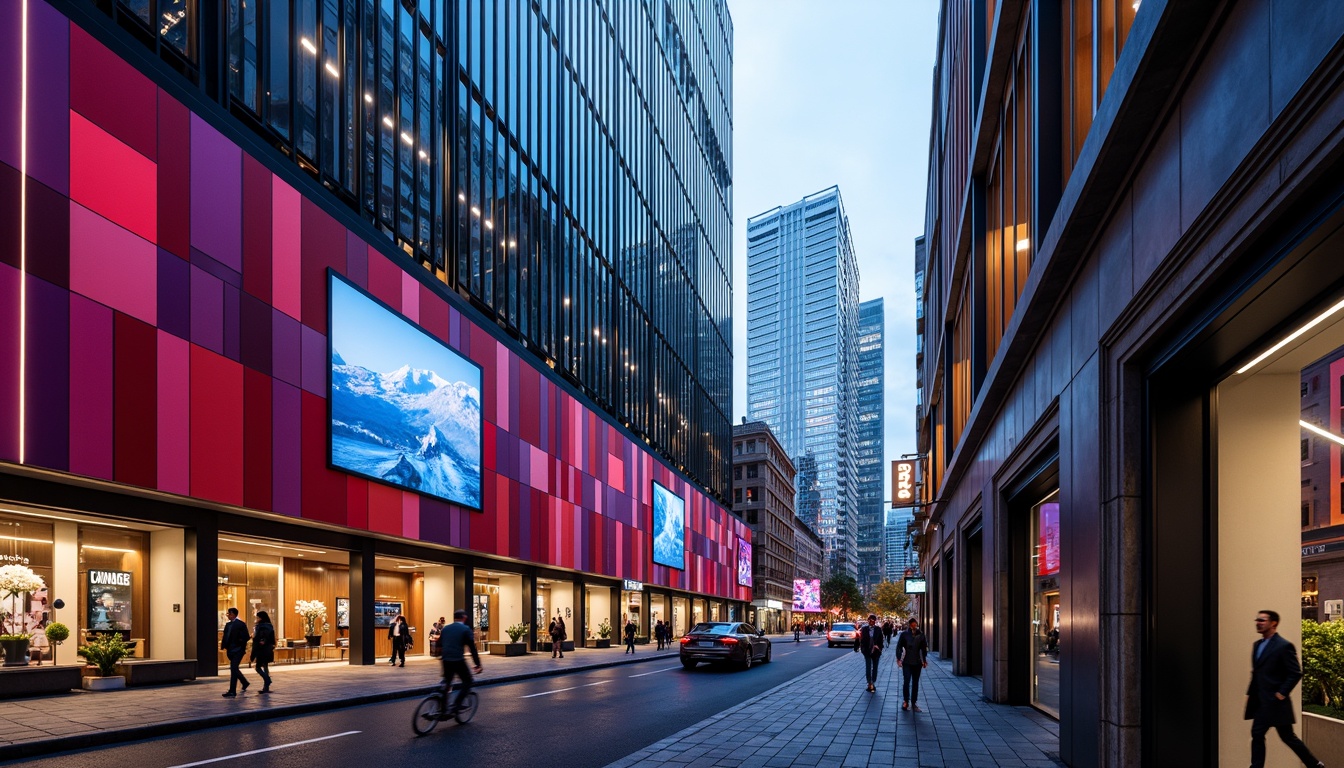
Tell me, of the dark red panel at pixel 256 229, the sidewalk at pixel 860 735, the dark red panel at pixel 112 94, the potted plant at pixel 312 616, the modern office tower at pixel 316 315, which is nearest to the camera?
the sidewalk at pixel 860 735

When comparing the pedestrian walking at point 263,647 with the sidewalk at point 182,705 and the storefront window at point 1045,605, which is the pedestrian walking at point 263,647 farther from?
the storefront window at point 1045,605

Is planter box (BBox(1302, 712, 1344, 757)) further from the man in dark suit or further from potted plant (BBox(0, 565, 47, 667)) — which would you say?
potted plant (BBox(0, 565, 47, 667))

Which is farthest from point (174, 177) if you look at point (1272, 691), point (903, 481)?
point (903, 481)

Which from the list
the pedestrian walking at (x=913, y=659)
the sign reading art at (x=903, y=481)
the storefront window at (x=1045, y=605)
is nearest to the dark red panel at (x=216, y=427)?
the pedestrian walking at (x=913, y=659)

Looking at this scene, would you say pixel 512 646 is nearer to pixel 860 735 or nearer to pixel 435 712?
pixel 435 712

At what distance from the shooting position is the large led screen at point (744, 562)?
7862 centimetres

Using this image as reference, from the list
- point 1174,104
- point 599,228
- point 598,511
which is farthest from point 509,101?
point 1174,104

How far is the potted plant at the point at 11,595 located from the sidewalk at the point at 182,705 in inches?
36.0

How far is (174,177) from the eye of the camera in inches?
683

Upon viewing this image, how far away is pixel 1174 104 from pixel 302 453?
19.4 m

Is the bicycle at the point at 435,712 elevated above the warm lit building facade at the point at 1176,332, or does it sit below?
below

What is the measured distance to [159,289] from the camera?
662 inches

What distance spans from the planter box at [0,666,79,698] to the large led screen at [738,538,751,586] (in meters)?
65.6

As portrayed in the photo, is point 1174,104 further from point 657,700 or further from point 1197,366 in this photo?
point 657,700
